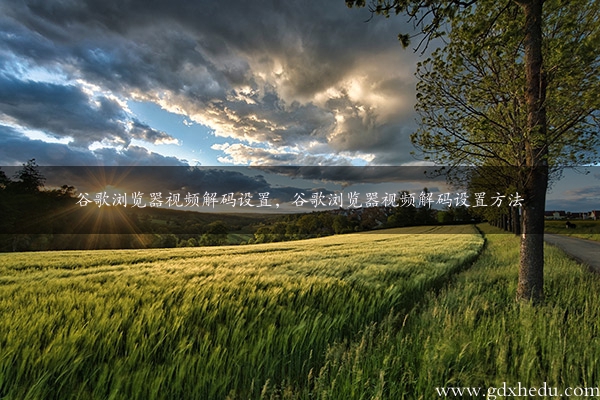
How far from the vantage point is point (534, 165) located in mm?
5449

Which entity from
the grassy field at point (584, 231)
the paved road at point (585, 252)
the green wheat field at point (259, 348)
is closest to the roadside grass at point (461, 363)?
the green wheat field at point (259, 348)

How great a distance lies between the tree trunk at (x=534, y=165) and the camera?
214 inches

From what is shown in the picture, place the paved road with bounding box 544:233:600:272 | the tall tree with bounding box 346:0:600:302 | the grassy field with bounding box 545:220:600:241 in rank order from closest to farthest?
the tall tree with bounding box 346:0:600:302
the paved road with bounding box 544:233:600:272
the grassy field with bounding box 545:220:600:241

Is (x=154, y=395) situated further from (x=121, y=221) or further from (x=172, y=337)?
(x=121, y=221)

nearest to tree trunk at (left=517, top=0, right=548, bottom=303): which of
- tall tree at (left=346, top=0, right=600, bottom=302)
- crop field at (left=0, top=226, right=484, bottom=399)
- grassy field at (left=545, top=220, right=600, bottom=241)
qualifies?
tall tree at (left=346, top=0, right=600, bottom=302)

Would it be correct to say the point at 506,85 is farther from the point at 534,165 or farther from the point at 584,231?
the point at 584,231

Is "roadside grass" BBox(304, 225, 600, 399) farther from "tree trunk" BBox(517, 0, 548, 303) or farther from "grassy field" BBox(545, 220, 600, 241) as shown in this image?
"grassy field" BBox(545, 220, 600, 241)

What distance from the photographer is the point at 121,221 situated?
7938 cm

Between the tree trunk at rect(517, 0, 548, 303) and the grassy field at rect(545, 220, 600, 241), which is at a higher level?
the tree trunk at rect(517, 0, 548, 303)

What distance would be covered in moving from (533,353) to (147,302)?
5867 millimetres

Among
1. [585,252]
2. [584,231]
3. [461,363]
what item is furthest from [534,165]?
[584,231]

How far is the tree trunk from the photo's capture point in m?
5.43

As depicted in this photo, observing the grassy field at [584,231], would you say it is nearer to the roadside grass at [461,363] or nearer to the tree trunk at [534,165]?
the tree trunk at [534,165]

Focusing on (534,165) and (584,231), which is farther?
(584,231)
